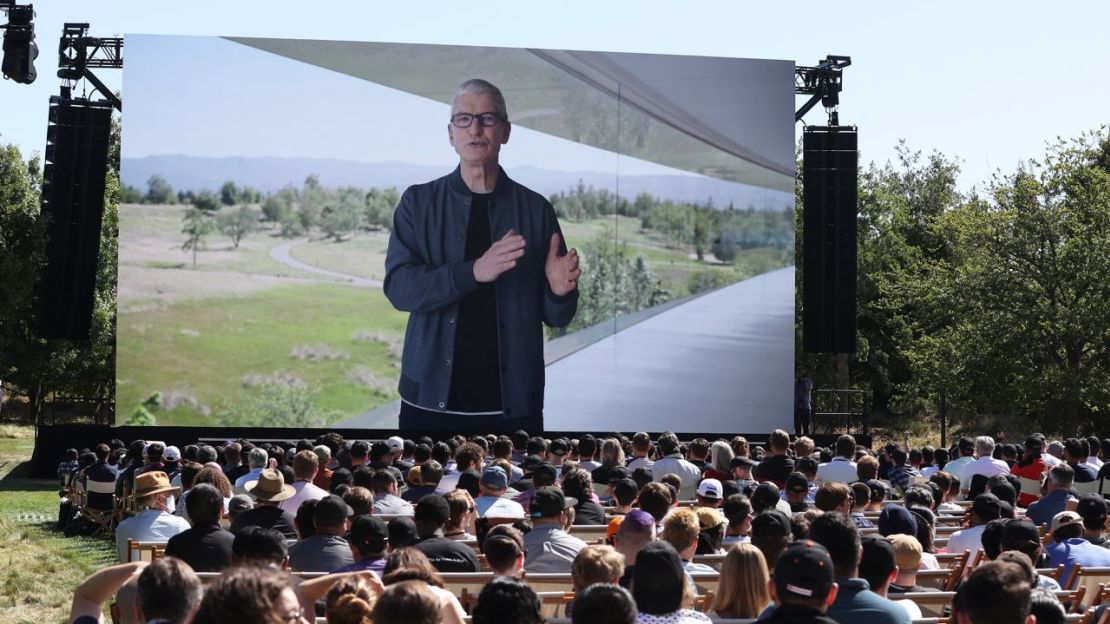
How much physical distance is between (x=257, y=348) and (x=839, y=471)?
1005 cm

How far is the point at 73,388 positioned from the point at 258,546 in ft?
86.5

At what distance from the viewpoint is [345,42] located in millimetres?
17547

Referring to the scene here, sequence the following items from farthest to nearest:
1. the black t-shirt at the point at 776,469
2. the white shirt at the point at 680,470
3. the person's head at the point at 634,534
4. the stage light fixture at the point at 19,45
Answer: the stage light fixture at the point at 19,45 → the white shirt at the point at 680,470 → the black t-shirt at the point at 776,469 → the person's head at the point at 634,534

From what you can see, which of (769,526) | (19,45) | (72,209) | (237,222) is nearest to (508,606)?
(769,526)

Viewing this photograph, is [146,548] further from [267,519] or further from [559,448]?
[559,448]

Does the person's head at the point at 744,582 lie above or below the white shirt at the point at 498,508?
above

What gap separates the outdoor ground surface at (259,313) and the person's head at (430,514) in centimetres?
1193

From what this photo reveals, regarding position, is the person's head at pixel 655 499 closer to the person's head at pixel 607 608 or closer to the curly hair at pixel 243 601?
the person's head at pixel 607 608

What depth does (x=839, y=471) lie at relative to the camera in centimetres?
971

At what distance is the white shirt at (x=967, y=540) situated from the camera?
673cm

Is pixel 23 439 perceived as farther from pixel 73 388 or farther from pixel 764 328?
pixel 764 328

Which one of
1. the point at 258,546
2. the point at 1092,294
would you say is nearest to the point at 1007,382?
the point at 1092,294

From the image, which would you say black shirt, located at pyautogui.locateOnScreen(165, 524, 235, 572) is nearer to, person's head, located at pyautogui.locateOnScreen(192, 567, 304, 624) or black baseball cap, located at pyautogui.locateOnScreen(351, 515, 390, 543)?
black baseball cap, located at pyautogui.locateOnScreen(351, 515, 390, 543)


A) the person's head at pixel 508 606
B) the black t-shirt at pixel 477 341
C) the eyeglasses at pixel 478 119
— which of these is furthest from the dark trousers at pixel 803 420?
the person's head at pixel 508 606
